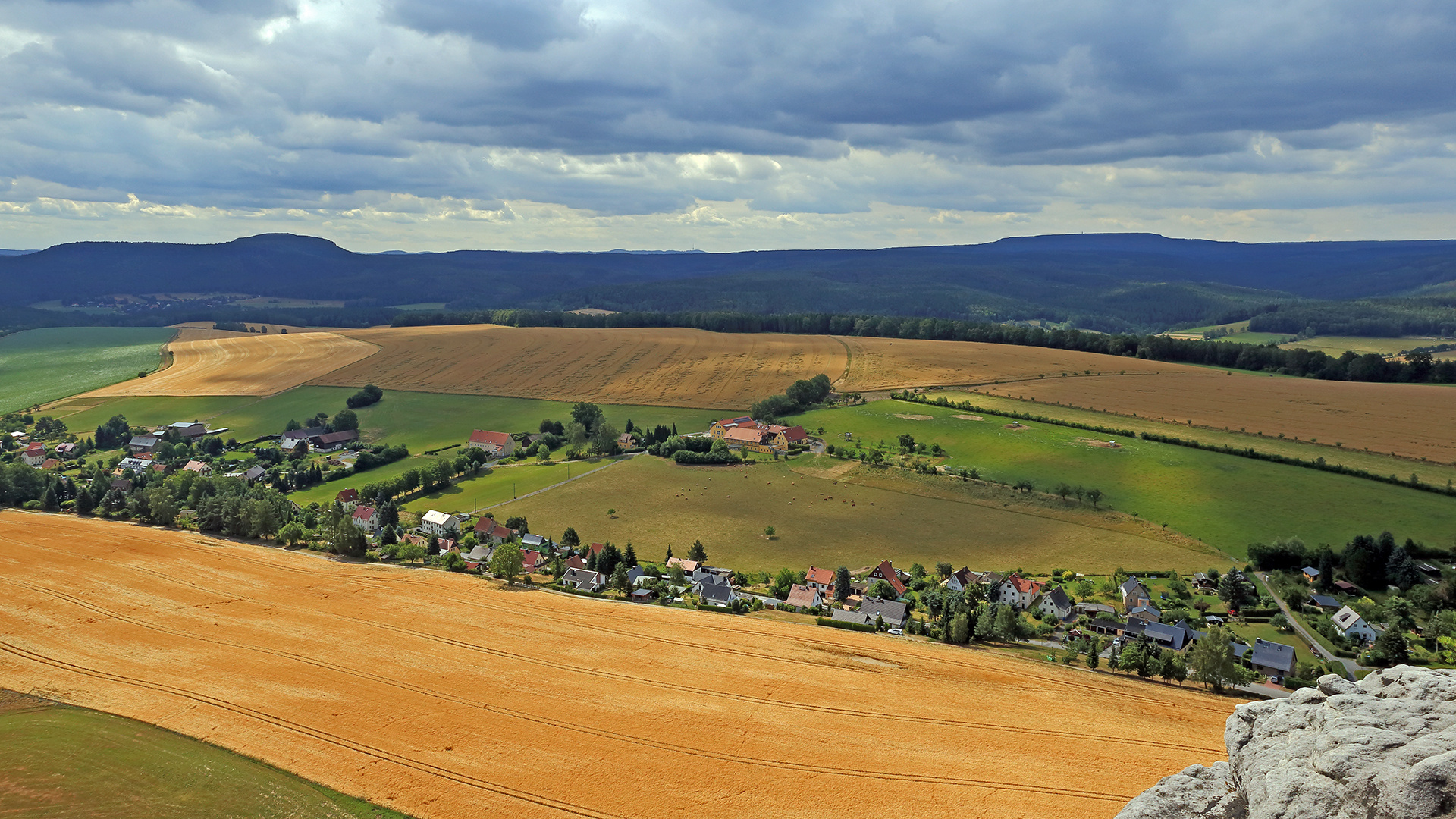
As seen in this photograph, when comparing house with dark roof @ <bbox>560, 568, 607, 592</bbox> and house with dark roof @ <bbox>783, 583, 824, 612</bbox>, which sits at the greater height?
house with dark roof @ <bbox>560, 568, 607, 592</bbox>

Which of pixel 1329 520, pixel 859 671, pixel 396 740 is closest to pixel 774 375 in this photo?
pixel 1329 520

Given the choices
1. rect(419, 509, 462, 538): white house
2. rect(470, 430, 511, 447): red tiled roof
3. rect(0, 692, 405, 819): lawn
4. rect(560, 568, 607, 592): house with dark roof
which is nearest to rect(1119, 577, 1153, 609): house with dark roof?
rect(560, 568, 607, 592): house with dark roof

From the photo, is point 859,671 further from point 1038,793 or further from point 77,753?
point 77,753

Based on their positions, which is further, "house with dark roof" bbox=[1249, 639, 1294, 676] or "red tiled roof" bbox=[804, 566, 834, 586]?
"red tiled roof" bbox=[804, 566, 834, 586]

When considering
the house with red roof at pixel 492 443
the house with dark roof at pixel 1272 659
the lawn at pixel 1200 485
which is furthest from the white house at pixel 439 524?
the house with dark roof at pixel 1272 659

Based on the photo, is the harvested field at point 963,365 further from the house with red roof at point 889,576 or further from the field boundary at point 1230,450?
the house with red roof at point 889,576

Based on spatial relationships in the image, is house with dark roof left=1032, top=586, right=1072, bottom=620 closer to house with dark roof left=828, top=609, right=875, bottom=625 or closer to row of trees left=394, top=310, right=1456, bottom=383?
house with dark roof left=828, top=609, right=875, bottom=625

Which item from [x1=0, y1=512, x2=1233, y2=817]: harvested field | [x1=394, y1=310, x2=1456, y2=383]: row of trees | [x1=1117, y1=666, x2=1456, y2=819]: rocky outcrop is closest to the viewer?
[x1=1117, y1=666, x2=1456, y2=819]: rocky outcrop
